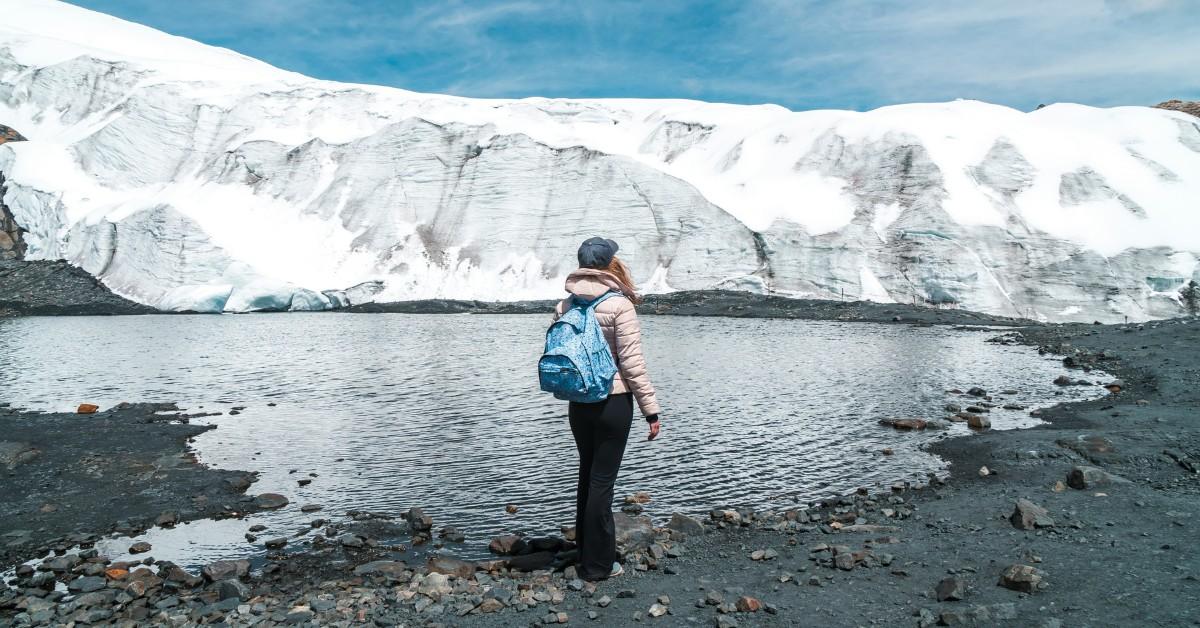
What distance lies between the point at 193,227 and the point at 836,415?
48.1 metres

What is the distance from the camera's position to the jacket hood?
5.62 m

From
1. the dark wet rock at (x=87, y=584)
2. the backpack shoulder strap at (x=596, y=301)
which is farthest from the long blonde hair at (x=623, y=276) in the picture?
the dark wet rock at (x=87, y=584)

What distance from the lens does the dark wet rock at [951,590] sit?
5129mm

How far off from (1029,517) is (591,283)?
4.61 m

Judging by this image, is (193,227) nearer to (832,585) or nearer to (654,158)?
(654,158)

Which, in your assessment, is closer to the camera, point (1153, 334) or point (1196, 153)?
point (1153, 334)

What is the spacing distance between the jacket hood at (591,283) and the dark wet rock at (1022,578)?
3493 millimetres

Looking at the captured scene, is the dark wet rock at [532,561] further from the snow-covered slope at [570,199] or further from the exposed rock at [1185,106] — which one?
the exposed rock at [1185,106]

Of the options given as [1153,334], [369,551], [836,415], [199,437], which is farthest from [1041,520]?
[1153,334]

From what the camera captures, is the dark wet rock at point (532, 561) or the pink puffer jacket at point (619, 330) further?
the dark wet rock at point (532, 561)

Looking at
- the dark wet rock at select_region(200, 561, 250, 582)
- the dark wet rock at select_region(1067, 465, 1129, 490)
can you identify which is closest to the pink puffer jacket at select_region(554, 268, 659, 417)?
the dark wet rock at select_region(200, 561, 250, 582)

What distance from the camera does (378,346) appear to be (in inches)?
1182

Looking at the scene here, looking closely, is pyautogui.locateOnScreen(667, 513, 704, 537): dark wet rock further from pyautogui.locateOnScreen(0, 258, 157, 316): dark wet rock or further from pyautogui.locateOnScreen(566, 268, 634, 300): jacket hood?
pyautogui.locateOnScreen(0, 258, 157, 316): dark wet rock

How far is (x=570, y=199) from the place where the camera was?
53.6 m
